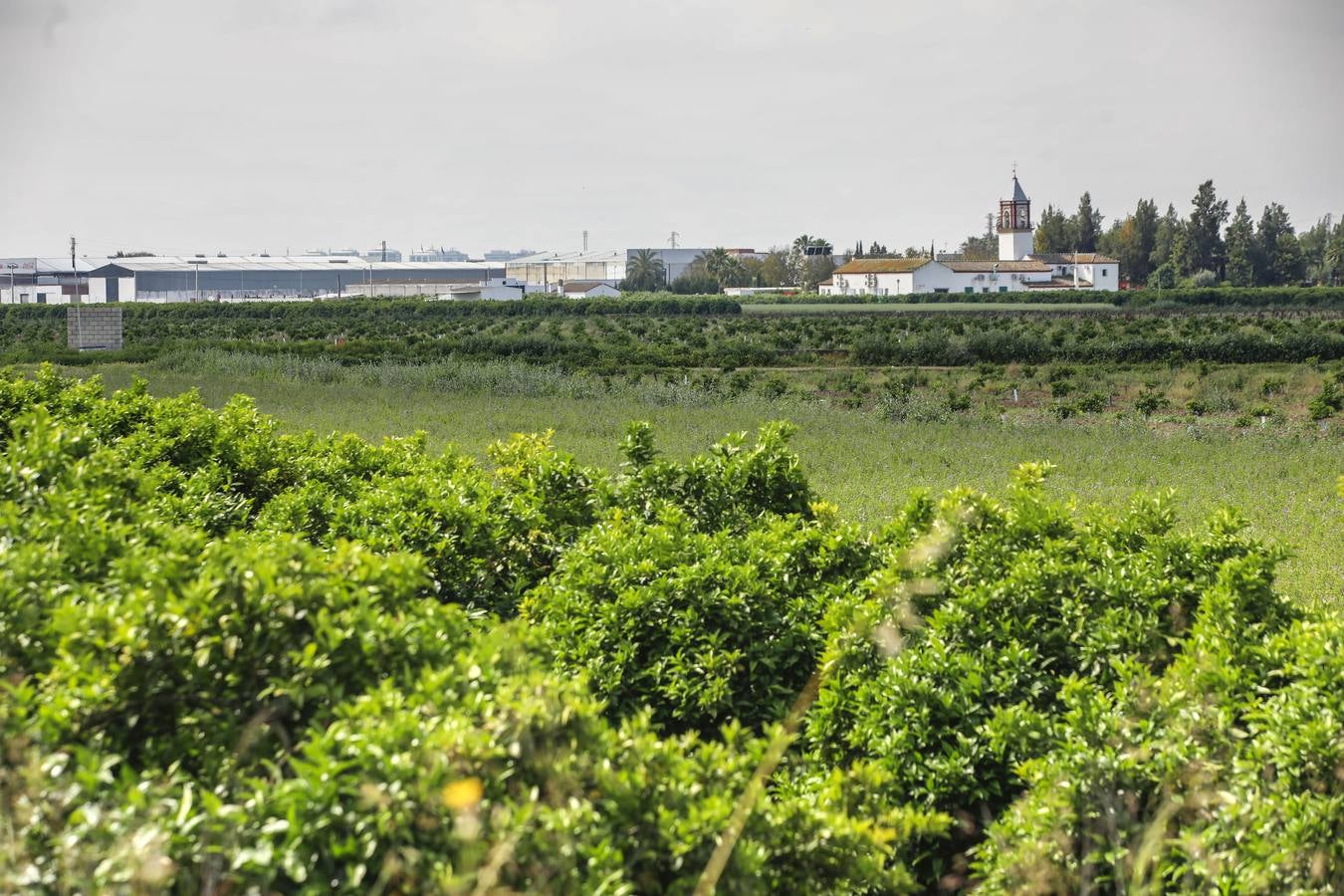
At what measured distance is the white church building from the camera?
365 ft

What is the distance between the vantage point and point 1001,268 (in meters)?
117

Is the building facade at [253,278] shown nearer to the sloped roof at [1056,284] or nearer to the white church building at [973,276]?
the white church building at [973,276]

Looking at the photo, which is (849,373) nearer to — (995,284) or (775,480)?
(775,480)

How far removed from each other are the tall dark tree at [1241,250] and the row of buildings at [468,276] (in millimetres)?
10270

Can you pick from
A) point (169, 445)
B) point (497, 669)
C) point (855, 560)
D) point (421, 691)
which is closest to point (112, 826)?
point (421, 691)

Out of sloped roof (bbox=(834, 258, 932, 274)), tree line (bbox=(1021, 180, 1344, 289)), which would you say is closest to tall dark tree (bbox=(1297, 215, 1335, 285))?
tree line (bbox=(1021, 180, 1344, 289))

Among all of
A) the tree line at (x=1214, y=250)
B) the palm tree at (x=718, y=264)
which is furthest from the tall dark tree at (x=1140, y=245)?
the palm tree at (x=718, y=264)

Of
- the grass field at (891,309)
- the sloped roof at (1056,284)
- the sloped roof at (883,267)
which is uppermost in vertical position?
the sloped roof at (883,267)

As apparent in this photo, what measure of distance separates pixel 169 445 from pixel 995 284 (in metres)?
114

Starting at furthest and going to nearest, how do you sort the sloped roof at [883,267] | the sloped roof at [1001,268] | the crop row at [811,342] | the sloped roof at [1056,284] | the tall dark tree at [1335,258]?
the sloped roof at [1056,284]
the tall dark tree at [1335,258]
the sloped roof at [1001,268]
the sloped roof at [883,267]
the crop row at [811,342]

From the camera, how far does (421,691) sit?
129 inches

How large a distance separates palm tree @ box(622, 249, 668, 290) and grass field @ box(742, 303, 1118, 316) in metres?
38.8

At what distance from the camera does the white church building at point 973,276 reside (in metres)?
111

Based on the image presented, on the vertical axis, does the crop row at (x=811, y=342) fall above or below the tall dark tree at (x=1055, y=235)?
below
